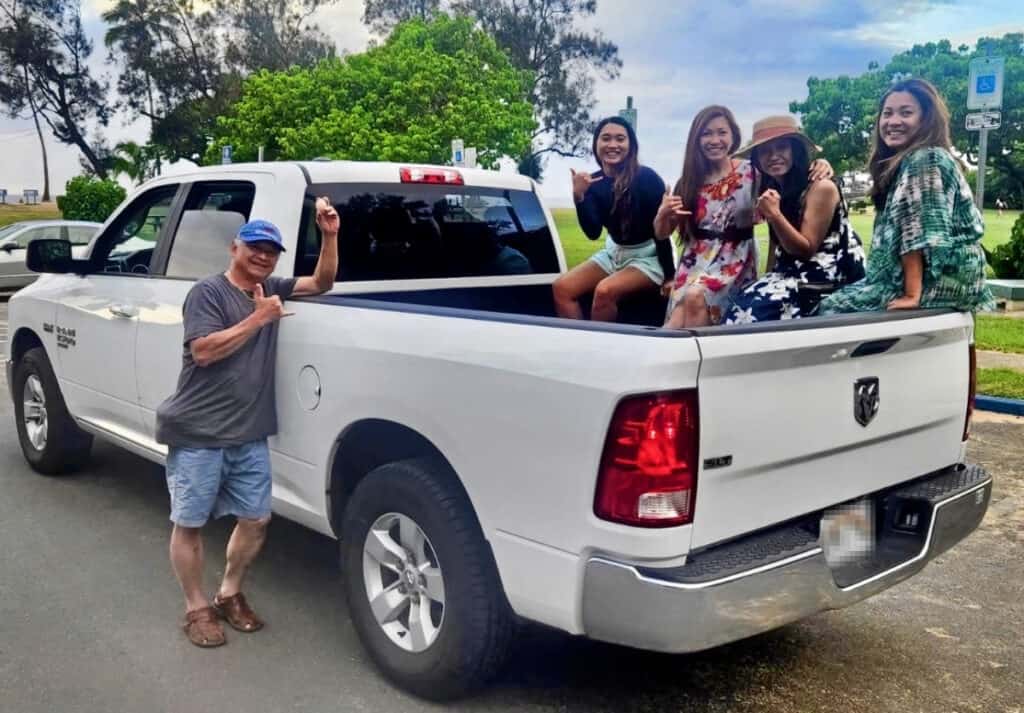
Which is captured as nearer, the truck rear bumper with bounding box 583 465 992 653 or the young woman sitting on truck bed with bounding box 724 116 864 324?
the truck rear bumper with bounding box 583 465 992 653

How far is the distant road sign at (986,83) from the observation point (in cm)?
1129

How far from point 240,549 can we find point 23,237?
639 inches

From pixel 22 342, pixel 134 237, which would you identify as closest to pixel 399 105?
pixel 22 342

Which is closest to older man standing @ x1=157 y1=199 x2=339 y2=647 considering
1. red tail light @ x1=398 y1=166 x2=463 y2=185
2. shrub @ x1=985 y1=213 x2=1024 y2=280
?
red tail light @ x1=398 y1=166 x2=463 y2=185

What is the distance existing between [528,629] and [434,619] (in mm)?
806

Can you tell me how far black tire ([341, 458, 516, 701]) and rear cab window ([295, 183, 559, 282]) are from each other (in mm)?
1331

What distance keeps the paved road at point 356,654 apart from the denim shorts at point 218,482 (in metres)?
0.53

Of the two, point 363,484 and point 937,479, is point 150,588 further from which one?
point 937,479

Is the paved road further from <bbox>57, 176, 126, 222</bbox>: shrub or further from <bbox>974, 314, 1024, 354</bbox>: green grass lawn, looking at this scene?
<bbox>57, 176, 126, 222</bbox>: shrub

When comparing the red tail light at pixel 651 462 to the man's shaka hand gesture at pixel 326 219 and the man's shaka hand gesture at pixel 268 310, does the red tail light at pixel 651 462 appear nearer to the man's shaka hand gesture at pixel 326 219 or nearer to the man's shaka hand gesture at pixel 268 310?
the man's shaka hand gesture at pixel 268 310

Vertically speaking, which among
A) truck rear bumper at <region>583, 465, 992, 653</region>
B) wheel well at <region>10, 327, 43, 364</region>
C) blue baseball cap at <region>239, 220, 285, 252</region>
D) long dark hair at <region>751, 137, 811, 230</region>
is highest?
long dark hair at <region>751, 137, 811, 230</region>

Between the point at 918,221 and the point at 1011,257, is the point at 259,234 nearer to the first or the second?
the point at 918,221

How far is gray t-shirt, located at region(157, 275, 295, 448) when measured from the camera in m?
3.64

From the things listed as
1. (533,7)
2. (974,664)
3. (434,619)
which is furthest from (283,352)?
(533,7)
